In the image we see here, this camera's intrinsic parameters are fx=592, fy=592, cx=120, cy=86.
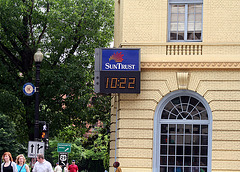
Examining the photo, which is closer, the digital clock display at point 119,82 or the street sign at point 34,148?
the digital clock display at point 119,82

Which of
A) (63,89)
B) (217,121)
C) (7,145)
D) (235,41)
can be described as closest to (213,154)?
(217,121)

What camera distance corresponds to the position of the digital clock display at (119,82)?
66.7 ft

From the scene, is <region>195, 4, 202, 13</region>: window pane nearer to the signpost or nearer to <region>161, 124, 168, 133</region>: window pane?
<region>161, 124, 168, 133</region>: window pane

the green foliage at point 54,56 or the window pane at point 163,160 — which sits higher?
the green foliage at point 54,56

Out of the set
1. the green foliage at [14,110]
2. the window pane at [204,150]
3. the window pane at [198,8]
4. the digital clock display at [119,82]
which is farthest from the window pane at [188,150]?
the green foliage at [14,110]

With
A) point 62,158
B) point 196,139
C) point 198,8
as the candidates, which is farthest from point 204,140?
point 62,158

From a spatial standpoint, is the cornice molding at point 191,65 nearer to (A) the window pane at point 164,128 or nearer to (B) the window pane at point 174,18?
(B) the window pane at point 174,18

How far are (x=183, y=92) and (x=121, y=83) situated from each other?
2183 millimetres

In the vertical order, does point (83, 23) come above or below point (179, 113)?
above

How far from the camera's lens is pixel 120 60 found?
20641 millimetres

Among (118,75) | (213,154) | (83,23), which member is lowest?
(213,154)

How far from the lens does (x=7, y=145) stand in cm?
4906

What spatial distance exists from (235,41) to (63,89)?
13394mm

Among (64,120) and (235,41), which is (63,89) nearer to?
(64,120)
